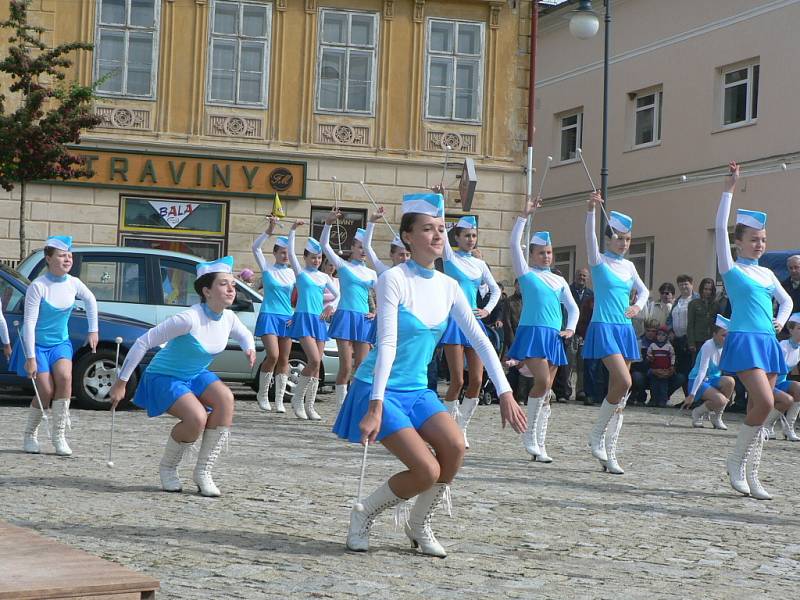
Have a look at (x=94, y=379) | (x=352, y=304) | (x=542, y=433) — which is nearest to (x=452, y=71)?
(x=352, y=304)

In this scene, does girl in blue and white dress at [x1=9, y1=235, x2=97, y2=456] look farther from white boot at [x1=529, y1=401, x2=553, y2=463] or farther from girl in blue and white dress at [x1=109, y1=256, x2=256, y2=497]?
white boot at [x1=529, y1=401, x2=553, y2=463]

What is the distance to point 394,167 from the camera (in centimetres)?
2780

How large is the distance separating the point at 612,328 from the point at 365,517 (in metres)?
4.98

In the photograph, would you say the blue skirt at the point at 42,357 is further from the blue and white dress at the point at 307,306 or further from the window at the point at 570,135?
the window at the point at 570,135

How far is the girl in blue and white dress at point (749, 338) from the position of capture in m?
9.81

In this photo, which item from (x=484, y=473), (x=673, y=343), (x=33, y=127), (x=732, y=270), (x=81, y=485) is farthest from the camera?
(x=33, y=127)

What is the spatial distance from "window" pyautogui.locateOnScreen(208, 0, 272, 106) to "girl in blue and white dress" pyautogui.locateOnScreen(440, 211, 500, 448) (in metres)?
15.3

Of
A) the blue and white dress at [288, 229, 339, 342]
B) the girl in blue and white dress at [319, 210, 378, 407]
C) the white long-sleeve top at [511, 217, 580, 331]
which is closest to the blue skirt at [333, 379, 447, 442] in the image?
the white long-sleeve top at [511, 217, 580, 331]

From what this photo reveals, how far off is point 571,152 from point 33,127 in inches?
→ 662

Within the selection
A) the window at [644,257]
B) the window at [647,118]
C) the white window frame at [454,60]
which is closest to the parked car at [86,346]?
the white window frame at [454,60]

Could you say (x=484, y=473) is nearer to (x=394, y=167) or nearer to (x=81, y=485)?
(x=81, y=485)

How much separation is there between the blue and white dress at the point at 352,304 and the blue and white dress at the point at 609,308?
4251 millimetres

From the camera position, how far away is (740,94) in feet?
96.9

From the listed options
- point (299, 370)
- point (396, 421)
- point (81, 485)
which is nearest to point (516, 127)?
point (299, 370)
